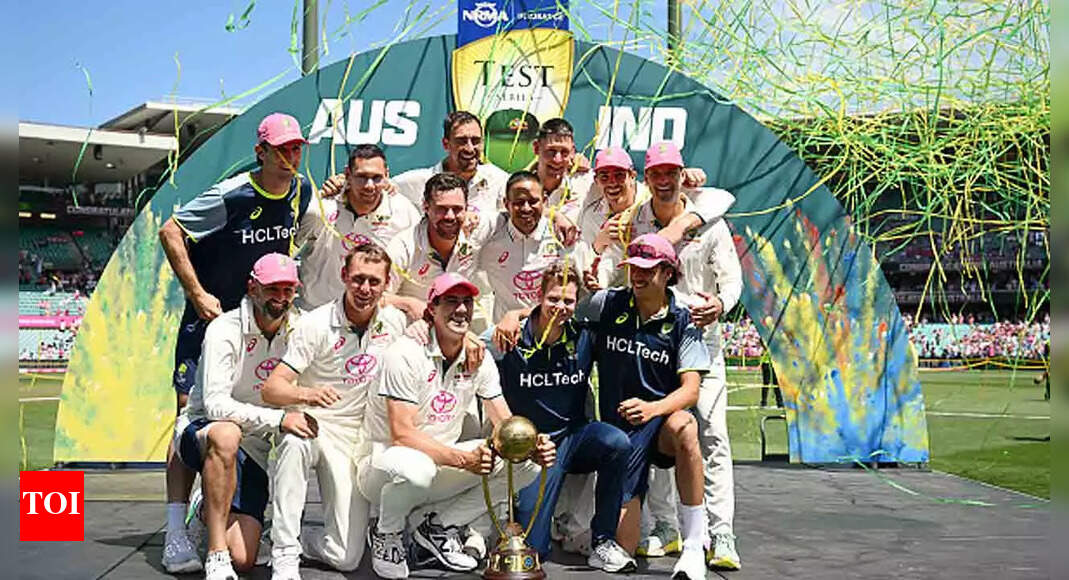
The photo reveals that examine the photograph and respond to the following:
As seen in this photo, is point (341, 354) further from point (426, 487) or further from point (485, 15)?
point (485, 15)

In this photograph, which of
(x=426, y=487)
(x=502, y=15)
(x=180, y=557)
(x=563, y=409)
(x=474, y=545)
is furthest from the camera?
(x=502, y=15)

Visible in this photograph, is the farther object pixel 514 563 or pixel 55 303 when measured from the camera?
pixel 55 303

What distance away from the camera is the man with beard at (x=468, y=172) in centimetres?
578

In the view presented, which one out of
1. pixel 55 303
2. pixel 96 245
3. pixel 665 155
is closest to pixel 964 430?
pixel 665 155

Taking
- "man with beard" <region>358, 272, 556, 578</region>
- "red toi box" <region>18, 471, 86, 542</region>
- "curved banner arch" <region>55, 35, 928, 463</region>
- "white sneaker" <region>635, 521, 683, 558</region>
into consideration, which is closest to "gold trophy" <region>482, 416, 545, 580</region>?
"man with beard" <region>358, 272, 556, 578</region>

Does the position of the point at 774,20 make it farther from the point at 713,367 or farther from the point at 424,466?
the point at 424,466

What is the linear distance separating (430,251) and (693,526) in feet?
5.87

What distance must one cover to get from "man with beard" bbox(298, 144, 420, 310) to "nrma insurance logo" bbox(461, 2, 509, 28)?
2.39m

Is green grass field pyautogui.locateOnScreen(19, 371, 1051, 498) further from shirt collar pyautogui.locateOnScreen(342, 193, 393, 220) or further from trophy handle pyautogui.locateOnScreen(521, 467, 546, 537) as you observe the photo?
trophy handle pyautogui.locateOnScreen(521, 467, 546, 537)

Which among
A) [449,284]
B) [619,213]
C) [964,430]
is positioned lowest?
[964,430]

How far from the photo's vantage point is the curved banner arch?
7.90 meters

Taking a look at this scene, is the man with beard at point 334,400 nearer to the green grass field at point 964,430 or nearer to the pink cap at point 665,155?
the green grass field at point 964,430

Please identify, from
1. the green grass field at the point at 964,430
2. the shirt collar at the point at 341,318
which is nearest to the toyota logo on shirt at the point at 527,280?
the shirt collar at the point at 341,318

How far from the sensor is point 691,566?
4.83 metres
